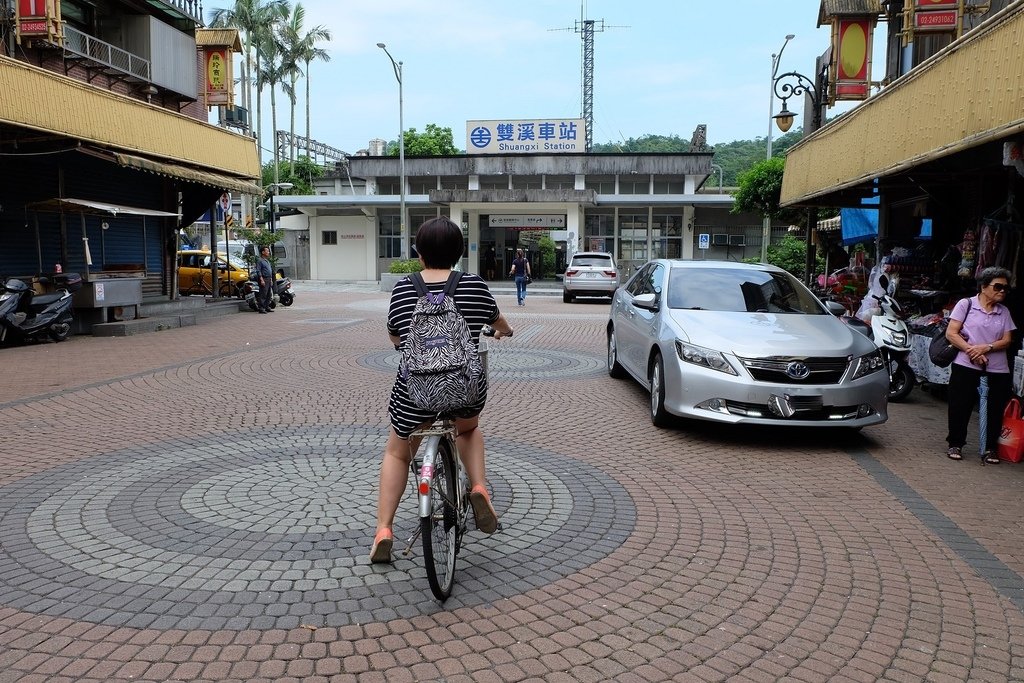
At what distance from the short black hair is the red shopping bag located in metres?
5.21

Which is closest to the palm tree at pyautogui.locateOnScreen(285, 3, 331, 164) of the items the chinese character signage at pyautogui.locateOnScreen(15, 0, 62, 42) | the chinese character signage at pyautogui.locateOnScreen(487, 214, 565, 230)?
the chinese character signage at pyautogui.locateOnScreen(487, 214, 565, 230)

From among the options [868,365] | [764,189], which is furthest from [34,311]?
[764,189]

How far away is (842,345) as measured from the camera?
6.78 meters

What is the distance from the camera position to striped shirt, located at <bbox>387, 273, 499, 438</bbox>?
3.64m

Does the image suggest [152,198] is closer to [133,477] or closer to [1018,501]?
[133,477]

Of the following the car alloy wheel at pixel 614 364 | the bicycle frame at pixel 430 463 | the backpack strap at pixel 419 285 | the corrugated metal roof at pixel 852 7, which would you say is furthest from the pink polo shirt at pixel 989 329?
the corrugated metal roof at pixel 852 7

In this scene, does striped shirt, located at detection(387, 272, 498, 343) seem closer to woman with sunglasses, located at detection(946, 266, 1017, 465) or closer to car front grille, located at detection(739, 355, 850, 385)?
car front grille, located at detection(739, 355, 850, 385)

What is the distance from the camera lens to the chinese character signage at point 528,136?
44.8 m

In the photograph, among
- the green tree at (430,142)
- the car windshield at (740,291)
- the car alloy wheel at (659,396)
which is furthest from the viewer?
the green tree at (430,142)

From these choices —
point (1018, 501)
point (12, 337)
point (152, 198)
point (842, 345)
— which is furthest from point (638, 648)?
point (152, 198)

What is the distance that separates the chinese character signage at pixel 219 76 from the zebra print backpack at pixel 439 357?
20513 millimetres

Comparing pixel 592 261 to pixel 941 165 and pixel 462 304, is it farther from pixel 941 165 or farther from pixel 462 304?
pixel 462 304

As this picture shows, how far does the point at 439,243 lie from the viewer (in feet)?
12.1

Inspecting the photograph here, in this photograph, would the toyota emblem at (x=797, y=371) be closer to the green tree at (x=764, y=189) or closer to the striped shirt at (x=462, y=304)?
the striped shirt at (x=462, y=304)
